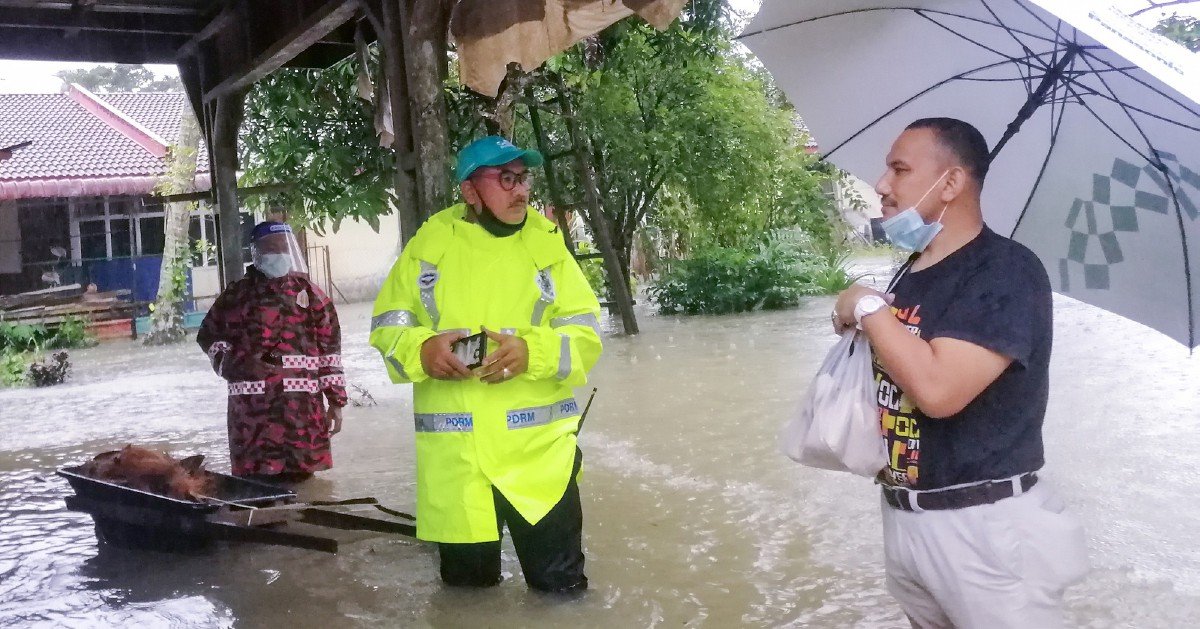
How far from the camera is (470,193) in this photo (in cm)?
369

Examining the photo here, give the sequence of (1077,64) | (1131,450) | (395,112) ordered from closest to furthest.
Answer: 1. (1077,64)
2. (395,112)
3. (1131,450)

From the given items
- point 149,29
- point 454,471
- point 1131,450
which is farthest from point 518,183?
point 149,29

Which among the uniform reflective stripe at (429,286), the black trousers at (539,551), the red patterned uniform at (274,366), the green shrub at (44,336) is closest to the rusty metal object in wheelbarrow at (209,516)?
the red patterned uniform at (274,366)

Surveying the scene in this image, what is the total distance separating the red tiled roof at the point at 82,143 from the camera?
1952 centimetres

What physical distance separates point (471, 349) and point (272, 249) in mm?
2124

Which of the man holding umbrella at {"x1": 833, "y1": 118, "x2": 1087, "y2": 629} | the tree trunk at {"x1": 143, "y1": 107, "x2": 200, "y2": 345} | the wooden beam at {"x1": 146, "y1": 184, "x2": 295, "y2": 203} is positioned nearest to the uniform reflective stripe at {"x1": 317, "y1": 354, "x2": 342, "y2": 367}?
the wooden beam at {"x1": 146, "y1": 184, "x2": 295, "y2": 203}

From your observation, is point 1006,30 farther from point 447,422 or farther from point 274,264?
point 274,264

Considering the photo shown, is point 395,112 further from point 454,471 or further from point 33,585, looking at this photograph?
point 33,585

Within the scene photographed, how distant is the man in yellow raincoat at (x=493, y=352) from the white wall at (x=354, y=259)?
69.8ft

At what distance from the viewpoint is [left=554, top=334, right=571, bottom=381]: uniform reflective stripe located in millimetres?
3545

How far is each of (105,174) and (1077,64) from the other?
68.0ft

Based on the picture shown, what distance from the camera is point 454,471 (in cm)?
356

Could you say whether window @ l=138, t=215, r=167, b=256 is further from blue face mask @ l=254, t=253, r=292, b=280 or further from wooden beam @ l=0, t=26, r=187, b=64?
blue face mask @ l=254, t=253, r=292, b=280

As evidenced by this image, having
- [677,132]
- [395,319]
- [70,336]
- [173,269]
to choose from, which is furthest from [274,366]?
[70,336]
